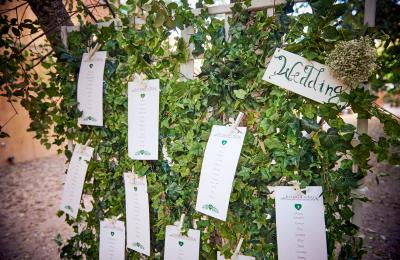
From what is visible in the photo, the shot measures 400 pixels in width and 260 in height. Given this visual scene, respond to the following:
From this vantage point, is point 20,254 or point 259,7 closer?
point 259,7

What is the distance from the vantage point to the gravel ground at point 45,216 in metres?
2.73

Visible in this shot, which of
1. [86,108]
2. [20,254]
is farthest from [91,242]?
[20,254]

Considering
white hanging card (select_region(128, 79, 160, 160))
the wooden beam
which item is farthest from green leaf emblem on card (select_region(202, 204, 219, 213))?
the wooden beam

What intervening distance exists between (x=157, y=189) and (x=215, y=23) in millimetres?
724

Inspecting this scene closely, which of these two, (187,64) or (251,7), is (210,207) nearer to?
(187,64)

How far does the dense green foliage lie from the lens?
3.01 feet

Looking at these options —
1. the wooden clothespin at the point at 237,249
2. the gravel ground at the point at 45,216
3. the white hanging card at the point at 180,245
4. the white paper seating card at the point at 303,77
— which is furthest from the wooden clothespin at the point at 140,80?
the gravel ground at the point at 45,216

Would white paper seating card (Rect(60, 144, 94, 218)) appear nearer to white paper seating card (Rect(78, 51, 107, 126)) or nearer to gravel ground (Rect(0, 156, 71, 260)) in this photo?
white paper seating card (Rect(78, 51, 107, 126))

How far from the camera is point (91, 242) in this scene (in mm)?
1518

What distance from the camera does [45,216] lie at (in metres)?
3.57

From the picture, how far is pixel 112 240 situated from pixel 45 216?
8.85 feet

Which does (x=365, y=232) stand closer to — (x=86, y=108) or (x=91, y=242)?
(x=91, y=242)

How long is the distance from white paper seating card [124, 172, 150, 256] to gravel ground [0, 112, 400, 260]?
1.10 metres

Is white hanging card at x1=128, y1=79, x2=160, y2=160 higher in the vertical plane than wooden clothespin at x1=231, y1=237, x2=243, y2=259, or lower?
higher
